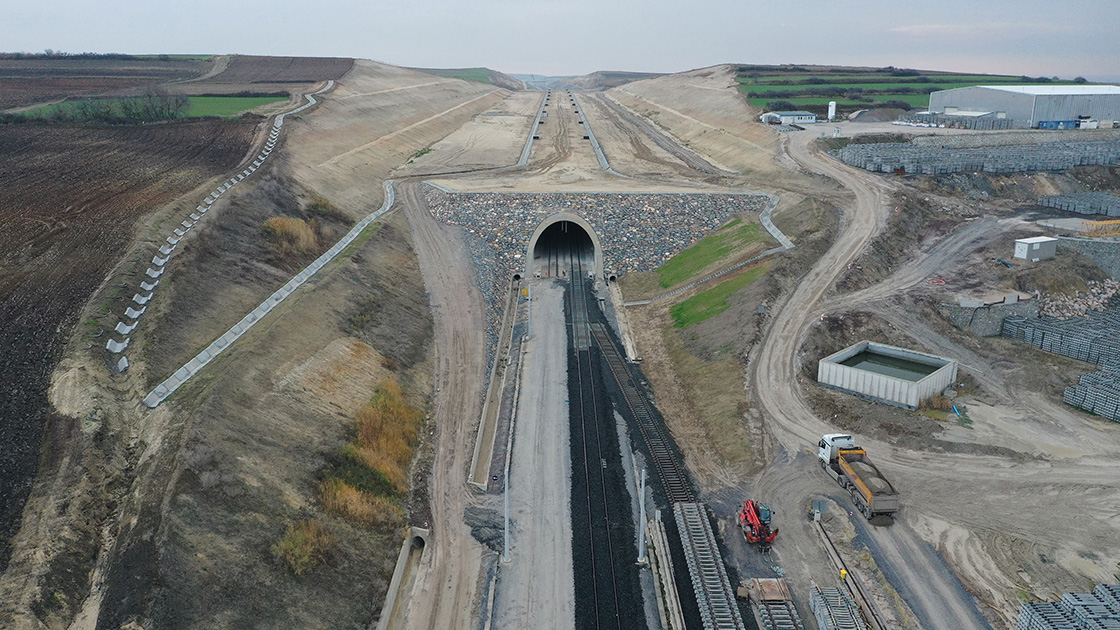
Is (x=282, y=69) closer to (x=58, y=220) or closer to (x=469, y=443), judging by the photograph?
(x=58, y=220)

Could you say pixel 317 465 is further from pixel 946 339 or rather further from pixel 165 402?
pixel 946 339

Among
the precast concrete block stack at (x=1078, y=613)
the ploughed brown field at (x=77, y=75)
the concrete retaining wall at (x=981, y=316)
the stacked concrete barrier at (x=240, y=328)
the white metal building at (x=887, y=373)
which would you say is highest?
the ploughed brown field at (x=77, y=75)

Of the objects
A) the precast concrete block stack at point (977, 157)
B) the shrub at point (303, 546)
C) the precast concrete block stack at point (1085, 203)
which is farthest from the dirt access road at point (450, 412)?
the precast concrete block stack at point (1085, 203)

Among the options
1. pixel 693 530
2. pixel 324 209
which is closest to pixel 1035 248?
pixel 693 530

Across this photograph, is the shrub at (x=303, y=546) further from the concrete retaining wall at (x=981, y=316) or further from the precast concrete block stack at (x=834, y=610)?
the concrete retaining wall at (x=981, y=316)

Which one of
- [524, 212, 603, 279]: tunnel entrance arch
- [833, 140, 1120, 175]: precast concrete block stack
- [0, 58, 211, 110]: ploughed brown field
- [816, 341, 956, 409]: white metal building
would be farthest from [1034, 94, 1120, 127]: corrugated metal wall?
[0, 58, 211, 110]: ploughed brown field

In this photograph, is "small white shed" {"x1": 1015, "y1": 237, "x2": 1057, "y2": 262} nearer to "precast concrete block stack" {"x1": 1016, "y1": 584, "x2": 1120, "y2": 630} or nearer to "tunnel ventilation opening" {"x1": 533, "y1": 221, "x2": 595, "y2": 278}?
"tunnel ventilation opening" {"x1": 533, "y1": 221, "x2": 595, "y2": 278}
